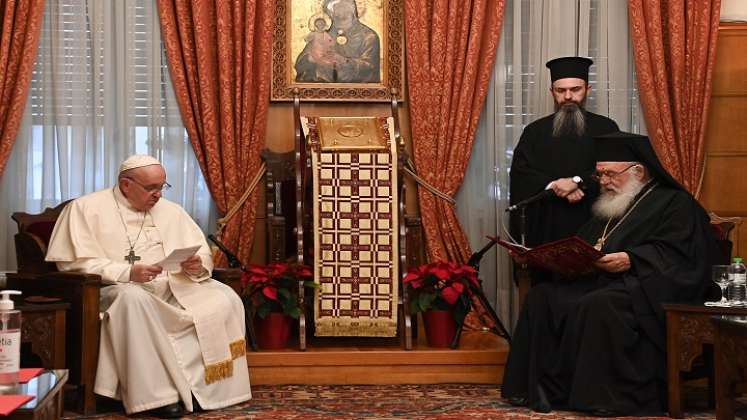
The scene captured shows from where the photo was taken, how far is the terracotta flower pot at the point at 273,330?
686cm

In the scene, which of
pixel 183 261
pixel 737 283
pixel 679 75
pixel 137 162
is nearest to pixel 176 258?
pixel 183 261

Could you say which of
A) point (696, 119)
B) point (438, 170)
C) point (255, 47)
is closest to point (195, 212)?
point (255, 47)

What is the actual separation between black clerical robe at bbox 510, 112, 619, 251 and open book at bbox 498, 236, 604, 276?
1.04 m

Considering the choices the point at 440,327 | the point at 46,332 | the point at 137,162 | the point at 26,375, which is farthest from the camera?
the point at 440,327

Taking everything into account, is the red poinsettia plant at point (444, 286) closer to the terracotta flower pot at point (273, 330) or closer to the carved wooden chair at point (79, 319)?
the terracotta flower pot at point (273, 330)

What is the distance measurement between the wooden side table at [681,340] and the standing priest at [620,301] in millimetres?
111

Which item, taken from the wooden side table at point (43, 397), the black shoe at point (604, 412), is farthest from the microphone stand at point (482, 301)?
the wooden side table at point (43, 397)

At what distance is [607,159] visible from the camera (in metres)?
6.30

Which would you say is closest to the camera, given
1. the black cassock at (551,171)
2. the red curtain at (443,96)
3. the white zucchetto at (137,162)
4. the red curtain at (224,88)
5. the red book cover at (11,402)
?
the red book cover at (11,402)

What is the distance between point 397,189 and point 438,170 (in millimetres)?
748

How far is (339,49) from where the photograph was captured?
25.7ft

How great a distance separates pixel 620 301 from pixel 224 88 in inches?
126

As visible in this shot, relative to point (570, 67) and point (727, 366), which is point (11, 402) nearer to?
point (727, 366)

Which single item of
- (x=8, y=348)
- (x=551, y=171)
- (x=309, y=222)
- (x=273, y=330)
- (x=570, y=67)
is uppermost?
(x=570, y=67)
